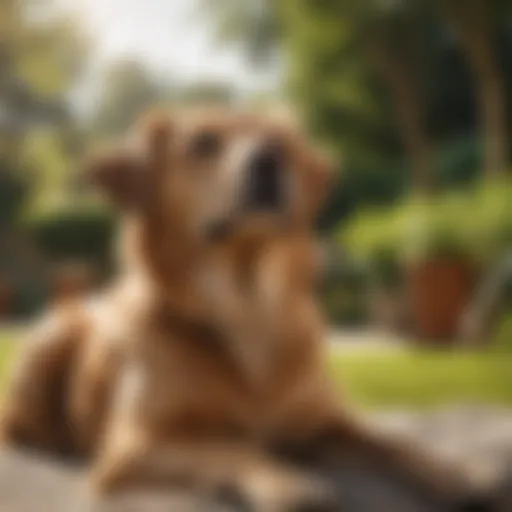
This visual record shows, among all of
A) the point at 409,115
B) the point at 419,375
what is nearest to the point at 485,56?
the point at 409,115

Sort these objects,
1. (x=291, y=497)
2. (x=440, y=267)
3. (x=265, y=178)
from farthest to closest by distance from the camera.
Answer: (x=440, y=267), (x=265, y=178), (x=291, y=497)

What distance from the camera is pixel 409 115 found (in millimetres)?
1071

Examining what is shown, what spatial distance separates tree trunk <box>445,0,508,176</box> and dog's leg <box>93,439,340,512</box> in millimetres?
439

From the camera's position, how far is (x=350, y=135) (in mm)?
1063

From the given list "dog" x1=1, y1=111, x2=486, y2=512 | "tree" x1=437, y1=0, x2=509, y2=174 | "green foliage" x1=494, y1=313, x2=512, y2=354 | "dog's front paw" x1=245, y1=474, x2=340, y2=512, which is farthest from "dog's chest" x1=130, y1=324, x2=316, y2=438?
"tree" x1=437, y1=0, x2=509, y2=174

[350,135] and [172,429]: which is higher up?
[350,135]

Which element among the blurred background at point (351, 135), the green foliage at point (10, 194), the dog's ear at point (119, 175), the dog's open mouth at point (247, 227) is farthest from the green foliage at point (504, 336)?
the green foliage at point (10, 194)

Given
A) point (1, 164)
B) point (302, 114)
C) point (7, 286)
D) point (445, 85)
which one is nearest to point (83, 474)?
point (7, 286)

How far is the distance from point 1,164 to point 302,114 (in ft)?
1.11

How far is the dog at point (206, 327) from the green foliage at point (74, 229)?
0.02 metres

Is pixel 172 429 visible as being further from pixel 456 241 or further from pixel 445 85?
pixel 445 85

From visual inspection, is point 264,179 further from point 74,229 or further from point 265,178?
point 74,229

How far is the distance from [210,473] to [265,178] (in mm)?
301

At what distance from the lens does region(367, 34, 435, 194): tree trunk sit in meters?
1.07
